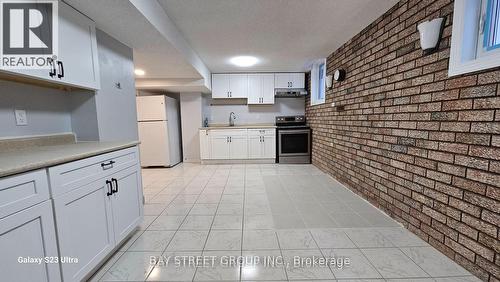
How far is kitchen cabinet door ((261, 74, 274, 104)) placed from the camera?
16.7 feet

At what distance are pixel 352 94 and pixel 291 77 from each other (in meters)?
2.37

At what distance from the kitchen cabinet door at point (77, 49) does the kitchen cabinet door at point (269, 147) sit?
354 centimetres

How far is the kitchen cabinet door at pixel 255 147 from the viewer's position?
4.93 metres

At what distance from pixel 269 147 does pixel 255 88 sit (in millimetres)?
1478

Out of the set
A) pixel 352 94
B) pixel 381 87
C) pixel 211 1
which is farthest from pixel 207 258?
pixel 352 94

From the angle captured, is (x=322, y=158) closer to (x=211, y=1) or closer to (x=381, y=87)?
(x=381, y=87)

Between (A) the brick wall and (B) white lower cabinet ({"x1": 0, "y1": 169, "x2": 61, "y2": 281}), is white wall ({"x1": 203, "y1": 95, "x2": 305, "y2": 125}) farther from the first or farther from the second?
(B) white lower cabinet ({"x1": 0, "y1": 169, "x2": 61, "y2": 281})

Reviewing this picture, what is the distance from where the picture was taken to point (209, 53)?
3.52 metres

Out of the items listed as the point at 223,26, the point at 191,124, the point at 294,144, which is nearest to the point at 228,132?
the point at 191,124

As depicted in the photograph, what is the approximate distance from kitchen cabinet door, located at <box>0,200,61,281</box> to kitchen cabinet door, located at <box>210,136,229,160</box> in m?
3.89

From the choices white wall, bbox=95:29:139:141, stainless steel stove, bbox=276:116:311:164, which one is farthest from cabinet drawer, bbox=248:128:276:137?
white wall, bbox=95:29:139:141

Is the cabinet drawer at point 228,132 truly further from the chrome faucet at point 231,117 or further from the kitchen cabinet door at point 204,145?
the chrome faucet at point 231,117

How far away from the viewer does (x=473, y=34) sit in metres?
1.42

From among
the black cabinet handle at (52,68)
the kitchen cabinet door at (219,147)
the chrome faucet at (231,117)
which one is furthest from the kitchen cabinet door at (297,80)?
the black cabinet handle at (52,68)
